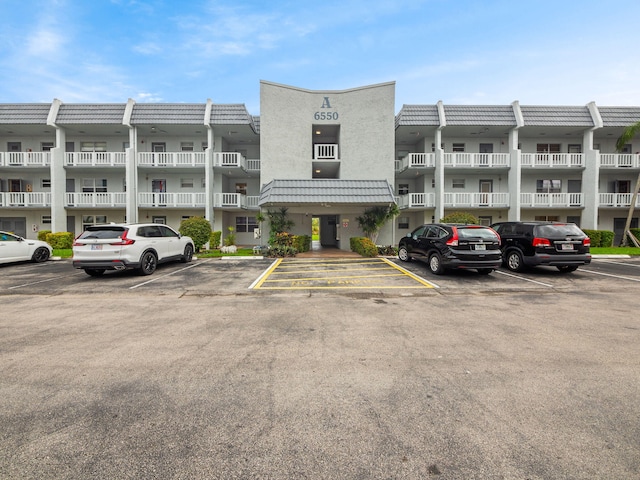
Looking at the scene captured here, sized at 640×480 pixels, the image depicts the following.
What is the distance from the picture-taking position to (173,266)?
1268 centimetres

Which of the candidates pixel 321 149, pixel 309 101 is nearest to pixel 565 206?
pixel 321 149

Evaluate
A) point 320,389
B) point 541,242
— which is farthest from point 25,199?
point 541,242

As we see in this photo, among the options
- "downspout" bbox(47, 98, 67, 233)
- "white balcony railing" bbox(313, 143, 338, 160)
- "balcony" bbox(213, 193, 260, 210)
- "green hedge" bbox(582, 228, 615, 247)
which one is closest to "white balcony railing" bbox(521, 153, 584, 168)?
"green hedge" bbox(582, 228, 615, 247)

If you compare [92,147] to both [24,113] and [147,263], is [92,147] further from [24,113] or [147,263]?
[147,263]

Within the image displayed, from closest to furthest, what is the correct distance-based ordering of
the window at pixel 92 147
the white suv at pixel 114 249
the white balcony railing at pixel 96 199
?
the white suv at pixel 114 249, the white balcony railing at pixel 96 199, the window at pixel 92 147

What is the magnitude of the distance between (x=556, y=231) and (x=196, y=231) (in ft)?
52.3

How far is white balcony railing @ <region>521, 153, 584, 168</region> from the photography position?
72.5ft

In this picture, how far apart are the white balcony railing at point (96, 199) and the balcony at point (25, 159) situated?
2927 mm

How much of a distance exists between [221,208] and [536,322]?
20352mm

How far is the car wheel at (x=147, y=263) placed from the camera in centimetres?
1023

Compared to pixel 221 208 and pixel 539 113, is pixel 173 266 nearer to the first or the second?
pixel 221 208

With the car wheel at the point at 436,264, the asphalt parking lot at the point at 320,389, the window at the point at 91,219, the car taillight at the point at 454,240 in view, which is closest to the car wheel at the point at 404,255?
the car wheel at the point at 436,264

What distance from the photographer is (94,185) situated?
23656mm

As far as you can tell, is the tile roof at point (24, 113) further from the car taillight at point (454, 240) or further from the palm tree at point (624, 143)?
the palm tree at point (624, 143)
